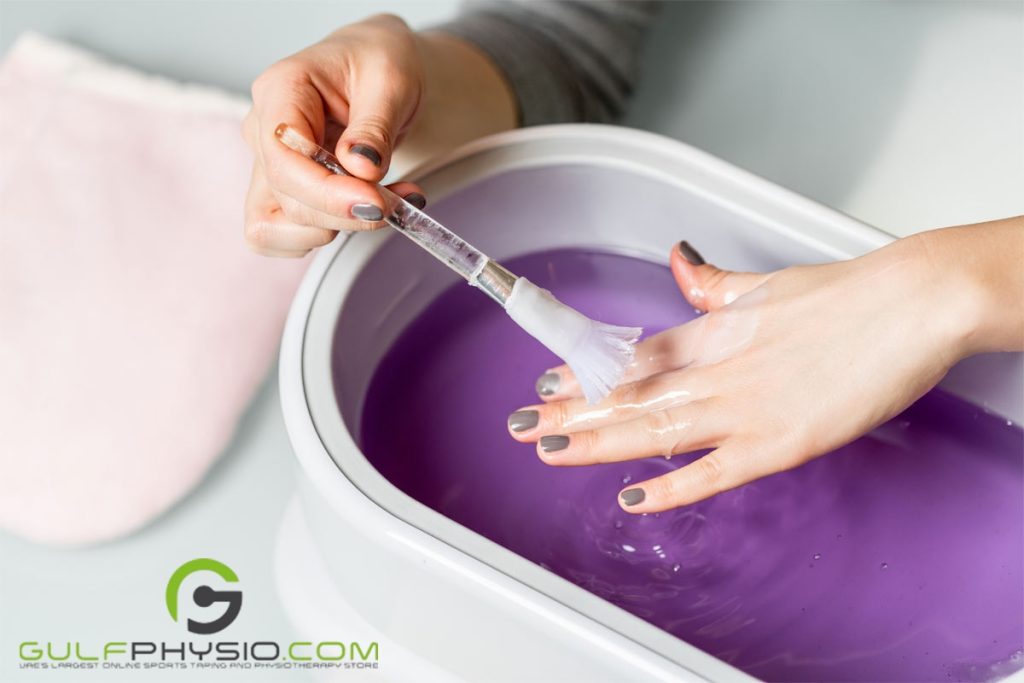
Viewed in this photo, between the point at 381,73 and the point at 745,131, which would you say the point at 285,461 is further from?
the point at 745,131

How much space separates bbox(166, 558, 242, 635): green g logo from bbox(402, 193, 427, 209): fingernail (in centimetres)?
45

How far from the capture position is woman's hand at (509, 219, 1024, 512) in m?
0.63

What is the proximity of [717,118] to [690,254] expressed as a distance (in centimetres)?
43

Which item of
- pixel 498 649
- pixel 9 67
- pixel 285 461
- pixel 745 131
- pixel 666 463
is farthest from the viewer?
pixel 9 67

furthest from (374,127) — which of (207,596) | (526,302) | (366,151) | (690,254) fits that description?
(207,596)

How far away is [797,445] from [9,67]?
3.54ft

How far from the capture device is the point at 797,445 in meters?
0.64

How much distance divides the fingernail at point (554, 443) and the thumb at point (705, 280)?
17cm

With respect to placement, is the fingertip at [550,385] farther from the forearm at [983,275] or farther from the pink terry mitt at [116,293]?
the pink terry mitt at [116,293]

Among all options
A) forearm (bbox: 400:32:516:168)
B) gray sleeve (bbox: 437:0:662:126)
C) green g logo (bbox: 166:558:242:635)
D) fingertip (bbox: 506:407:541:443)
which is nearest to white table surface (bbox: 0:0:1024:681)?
green g logo (bbox: 166:558:242:635)

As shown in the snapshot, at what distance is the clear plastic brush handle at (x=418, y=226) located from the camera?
0.65 m

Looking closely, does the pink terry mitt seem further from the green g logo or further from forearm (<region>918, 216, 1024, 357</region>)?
forearm (<region>918, 216, 1024, 357</region>)

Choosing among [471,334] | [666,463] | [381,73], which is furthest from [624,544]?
[381,73]

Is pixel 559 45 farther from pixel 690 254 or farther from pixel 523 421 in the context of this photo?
pixel 523 421
